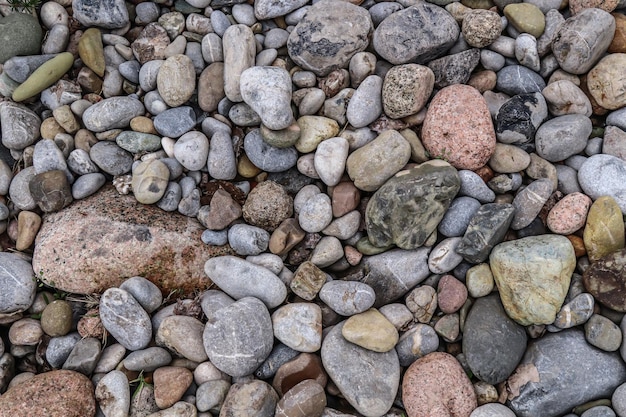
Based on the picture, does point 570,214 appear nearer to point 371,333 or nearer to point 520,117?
point 520,117

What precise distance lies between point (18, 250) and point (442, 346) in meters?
3.23

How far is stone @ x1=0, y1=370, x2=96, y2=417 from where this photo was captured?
10.8 ft

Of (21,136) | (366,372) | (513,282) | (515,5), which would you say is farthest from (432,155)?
(21,136)

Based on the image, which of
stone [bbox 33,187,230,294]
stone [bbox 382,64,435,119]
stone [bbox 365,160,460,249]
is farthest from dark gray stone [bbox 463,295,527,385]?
stone [bbox 33,187,230,294]

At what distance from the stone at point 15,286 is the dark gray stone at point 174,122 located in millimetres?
1406

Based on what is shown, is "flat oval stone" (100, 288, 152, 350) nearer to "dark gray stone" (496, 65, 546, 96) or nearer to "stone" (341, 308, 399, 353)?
"stone" (341, 308, 399, 353)

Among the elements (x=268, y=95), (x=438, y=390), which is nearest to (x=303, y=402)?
(x=438, y=390)

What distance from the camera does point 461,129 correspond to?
3707 millimetres

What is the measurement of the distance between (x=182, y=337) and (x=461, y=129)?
2405 mm

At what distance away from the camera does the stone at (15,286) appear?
12.1 feet

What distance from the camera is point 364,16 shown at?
156 inches

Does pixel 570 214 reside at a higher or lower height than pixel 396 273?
higher

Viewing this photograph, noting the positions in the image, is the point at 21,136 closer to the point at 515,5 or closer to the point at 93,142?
the point at 93,142

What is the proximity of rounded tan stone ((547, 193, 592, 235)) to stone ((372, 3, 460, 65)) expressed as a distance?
56.3 inches
